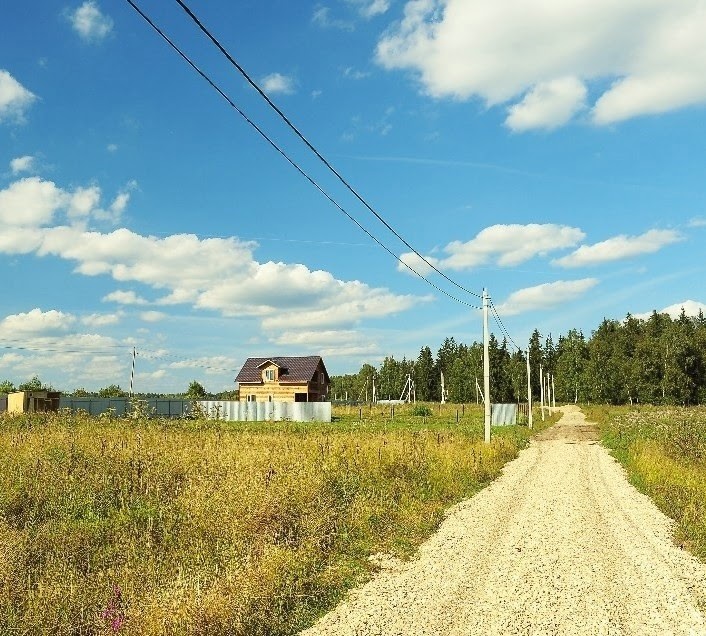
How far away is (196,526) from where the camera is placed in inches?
368

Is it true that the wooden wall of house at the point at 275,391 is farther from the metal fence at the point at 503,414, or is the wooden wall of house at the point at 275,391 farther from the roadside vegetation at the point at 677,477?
the roadside vegetation at the point at 677,477

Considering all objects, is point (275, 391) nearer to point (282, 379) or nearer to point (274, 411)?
point (282, 379)

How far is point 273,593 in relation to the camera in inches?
274

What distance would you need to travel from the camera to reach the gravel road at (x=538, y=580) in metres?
6.47

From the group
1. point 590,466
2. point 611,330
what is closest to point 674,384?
point 611,330

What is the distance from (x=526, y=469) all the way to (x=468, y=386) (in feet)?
358

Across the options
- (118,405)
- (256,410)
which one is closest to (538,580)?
(256,410)

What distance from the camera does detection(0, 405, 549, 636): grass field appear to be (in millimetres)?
6430

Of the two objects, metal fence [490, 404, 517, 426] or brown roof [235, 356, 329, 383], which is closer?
metal fence [490, 404, 517, 426]

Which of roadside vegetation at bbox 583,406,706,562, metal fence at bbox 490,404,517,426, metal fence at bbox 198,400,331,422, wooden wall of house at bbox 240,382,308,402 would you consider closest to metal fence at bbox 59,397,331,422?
metal fence at bbox 198,400,331,422

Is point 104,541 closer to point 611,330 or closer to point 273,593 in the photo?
point 273,593

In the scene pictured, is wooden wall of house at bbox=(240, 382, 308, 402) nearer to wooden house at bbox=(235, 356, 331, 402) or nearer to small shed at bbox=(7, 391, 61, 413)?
wooden house at bbox=(235, 356, 331, 402)

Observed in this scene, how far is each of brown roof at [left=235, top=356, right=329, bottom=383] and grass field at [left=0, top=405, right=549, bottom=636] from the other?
45052 millimetres

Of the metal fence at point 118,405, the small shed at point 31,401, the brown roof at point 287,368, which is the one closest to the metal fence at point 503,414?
the brown roof at point 287,368
